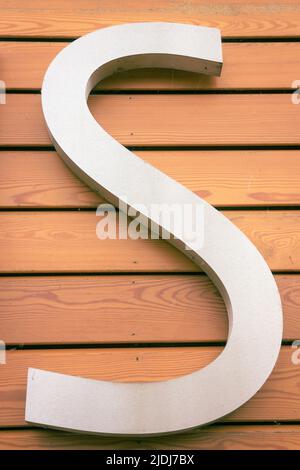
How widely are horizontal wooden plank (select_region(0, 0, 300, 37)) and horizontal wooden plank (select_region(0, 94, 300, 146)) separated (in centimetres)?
32

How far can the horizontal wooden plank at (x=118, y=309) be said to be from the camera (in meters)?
2.30

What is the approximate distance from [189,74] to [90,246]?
850 millimetres

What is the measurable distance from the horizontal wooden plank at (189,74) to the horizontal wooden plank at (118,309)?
0.82 m

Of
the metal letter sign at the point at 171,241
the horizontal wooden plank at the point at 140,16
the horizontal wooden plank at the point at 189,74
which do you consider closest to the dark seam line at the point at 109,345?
the metal letter sign at the point at 171,241

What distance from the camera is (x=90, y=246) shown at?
2.41 metres

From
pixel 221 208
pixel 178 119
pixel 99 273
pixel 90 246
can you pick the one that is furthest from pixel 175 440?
pixel 178 119

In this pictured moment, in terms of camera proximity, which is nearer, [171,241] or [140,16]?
[171,241]

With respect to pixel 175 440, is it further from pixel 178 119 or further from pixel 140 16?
pixel 140 16

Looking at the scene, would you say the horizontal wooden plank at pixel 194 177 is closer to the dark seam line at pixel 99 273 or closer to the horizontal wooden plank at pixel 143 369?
the dark seam line at pixel 99 273

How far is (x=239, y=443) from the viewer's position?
219cm

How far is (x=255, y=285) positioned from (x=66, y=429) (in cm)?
80

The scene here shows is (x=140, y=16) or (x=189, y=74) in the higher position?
(x=140, y=16)

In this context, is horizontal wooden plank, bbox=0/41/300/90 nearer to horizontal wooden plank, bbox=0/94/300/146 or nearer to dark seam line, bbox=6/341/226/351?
horizontal wooden plank, bbox=0/94/300/146

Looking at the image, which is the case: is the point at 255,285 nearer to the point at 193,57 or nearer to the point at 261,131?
the point at 261,131
